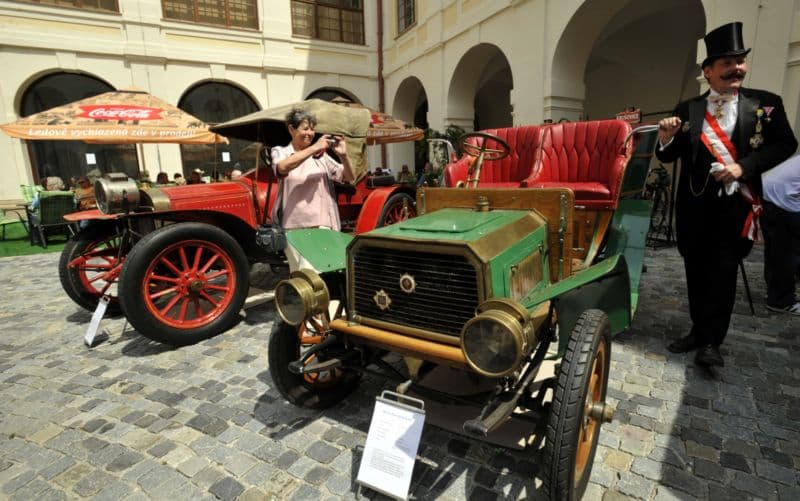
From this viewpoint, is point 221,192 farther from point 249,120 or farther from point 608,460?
point 608,460

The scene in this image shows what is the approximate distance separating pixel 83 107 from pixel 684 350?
26.8 feet

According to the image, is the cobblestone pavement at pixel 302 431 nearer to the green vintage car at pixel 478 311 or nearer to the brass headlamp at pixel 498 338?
the green vintage car at pixel 478 311

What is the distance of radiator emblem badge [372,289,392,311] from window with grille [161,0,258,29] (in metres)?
14.0

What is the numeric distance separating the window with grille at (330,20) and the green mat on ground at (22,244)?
9.31 meters

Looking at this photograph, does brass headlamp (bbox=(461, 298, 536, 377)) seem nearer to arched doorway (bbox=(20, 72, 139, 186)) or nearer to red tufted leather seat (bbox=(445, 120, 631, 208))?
red tufted leather seat (bbox=(445, 120, 631, 208))

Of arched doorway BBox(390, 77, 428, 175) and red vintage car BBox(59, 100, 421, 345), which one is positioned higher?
arched doorway BBox(390, 77, 428, 175)

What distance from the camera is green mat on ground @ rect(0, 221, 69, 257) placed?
8.33 m

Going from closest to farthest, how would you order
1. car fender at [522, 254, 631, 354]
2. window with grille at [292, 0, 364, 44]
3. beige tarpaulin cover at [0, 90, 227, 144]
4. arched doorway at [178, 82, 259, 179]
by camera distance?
car fender at [522, 254, 631, 354] → beige tarpaulin cover at [0, 90, 227, 144] → arched doorway at [178, 82, 259, 179] → window with grille at [292, 0, 364, 44]

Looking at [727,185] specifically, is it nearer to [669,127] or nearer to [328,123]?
[669,127]

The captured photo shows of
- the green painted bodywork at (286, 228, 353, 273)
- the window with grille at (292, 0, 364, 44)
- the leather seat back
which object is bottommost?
the green painted bodywork at (286, 228, 353, 273)

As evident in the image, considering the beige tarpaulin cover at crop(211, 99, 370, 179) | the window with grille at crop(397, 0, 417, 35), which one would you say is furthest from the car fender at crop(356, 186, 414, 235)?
the window with grille at crop(397, 0, 417, 35)

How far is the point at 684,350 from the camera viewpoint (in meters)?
3.06

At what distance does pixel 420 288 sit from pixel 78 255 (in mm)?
3839

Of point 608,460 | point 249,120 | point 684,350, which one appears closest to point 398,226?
point 608,460
